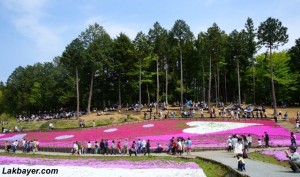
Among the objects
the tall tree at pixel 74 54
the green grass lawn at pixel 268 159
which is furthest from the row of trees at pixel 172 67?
the green grass lawn at pixel 268 159

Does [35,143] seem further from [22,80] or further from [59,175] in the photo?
[22,80]

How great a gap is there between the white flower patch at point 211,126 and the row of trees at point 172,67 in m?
20.0

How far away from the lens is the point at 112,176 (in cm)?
2384

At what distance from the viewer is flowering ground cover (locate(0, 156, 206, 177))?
24.9 meters

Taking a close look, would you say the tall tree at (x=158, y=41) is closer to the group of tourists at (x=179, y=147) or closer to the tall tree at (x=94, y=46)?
the tall tree at (x=94, y=46)

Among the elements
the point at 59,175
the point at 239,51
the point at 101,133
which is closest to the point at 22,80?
the point at 239,51

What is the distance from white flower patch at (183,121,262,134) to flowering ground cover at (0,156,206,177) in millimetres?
19492

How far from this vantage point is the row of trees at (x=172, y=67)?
263 feet

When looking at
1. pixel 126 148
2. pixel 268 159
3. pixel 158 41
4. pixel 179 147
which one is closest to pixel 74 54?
pixel 158 41

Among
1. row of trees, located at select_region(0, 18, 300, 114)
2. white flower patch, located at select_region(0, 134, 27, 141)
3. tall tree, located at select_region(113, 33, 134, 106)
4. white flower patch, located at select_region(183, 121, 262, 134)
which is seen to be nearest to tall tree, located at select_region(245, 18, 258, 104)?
row of trees, located at select_region(0, 18, 300, 114)

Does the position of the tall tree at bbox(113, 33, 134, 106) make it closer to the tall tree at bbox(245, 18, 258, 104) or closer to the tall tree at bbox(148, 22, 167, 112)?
the tall tree at bbox(148, 22, 167, 112)

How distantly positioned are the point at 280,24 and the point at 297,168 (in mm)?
49396

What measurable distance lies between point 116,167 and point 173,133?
67.4ft

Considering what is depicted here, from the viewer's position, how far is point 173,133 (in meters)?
48.4
